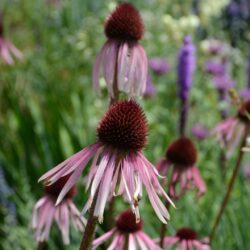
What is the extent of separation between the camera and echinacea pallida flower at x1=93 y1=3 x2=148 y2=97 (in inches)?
66.7

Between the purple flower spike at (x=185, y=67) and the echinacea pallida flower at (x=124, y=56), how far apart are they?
2.38ft

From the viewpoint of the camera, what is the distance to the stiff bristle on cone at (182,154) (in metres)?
1.85

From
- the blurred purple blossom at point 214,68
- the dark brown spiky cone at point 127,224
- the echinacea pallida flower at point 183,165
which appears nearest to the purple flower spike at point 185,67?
the echinacea pallida flower at point 183,165

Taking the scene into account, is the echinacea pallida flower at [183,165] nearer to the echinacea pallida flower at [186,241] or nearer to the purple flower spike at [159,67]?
the echinacea pallida flower at [186,241]

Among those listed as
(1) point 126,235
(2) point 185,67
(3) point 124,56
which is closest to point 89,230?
(1) point 126,235

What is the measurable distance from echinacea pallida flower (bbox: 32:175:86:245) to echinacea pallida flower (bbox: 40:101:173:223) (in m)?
0.43

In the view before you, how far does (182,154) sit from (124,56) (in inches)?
14.8

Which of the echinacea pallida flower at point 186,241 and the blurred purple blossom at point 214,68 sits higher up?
the blurred purple blossom at point 214,68

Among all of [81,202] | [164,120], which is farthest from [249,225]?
[164,120]

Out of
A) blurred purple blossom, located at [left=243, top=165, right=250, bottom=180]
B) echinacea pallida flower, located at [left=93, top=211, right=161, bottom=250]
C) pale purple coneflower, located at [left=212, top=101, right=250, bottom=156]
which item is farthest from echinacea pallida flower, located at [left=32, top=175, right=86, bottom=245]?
blurred purple blossom, located at [left=243, top=165, right=250, bottom=180]

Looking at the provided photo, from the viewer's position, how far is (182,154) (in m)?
1.85

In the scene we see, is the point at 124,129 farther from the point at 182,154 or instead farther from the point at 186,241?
the point at 182,154

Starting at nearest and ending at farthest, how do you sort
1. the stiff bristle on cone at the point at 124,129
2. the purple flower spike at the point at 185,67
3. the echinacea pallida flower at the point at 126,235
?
the stiff bristle on cone at the point at 124,129 → the echinacea pallida flower at the point at 126,235 → the purple flower spike at the point at 185,67

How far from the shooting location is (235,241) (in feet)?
7.10
